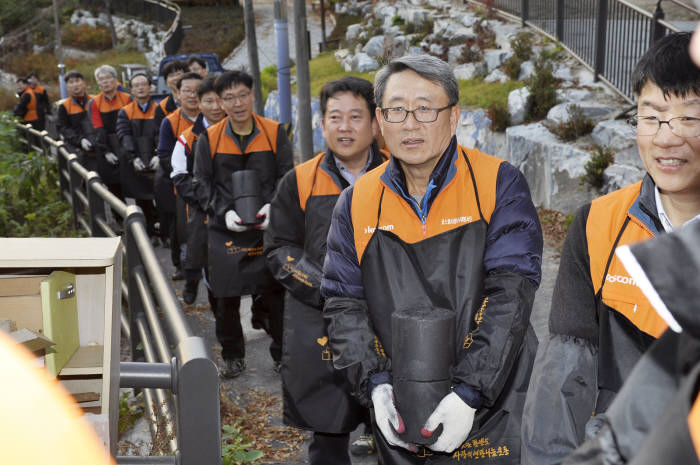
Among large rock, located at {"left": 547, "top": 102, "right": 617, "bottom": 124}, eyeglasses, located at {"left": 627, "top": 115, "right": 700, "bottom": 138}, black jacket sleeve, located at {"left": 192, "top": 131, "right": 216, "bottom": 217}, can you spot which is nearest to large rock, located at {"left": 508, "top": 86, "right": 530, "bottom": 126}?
large rock, located at {"left": 547, "top": 102, "right": 617, "bottom": 124}

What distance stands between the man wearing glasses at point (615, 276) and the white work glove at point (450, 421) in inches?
16.2

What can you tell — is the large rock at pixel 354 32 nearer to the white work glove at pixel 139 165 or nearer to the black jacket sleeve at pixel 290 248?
the white work glove at pixel 139 165

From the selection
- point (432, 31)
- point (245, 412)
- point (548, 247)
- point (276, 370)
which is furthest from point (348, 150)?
point (432, 31)

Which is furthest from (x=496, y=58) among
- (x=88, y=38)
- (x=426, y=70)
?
(x=88, y=38)

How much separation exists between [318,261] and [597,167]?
623 centimetres

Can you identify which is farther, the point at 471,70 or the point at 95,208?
the point at 471,70

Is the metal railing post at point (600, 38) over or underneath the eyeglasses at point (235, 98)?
over

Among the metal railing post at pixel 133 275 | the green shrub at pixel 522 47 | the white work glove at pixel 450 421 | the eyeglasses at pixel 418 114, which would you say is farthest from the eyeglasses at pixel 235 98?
the green shrub at pixel 522 47

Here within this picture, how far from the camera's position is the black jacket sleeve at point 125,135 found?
10375 mm

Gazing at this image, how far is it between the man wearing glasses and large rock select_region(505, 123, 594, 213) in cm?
751

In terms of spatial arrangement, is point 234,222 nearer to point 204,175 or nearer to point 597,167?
point 204,175

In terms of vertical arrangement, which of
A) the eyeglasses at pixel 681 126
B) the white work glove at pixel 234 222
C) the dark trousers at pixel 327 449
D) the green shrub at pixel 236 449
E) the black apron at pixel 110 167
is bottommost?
the green shrub at pixel 236 449

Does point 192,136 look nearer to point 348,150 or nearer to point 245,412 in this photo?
point 245,412

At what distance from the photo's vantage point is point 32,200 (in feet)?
34.1
